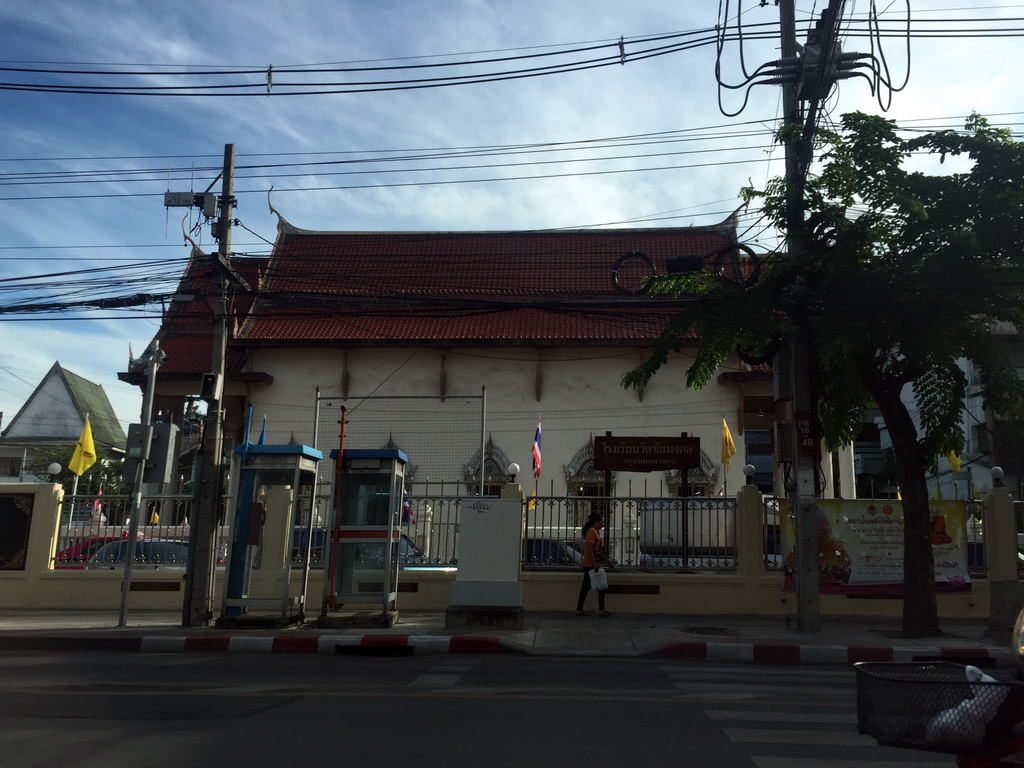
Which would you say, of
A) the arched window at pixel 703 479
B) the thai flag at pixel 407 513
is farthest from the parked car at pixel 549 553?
the arched window at pixel 703 479

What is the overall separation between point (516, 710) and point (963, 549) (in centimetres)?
1073

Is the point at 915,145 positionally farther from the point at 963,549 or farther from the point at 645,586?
the point at 645,586

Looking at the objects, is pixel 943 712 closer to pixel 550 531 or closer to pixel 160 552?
pixel 550 531

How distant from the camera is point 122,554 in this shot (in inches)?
617

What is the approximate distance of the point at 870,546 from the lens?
14.6 metres

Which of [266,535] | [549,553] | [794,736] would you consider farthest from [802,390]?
[266,535]

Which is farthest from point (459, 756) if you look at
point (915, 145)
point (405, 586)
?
point (915, 145)

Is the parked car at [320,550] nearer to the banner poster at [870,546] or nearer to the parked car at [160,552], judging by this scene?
the parked car at [160,552]

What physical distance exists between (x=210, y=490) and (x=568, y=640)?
226 inches

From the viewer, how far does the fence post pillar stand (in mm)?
14656

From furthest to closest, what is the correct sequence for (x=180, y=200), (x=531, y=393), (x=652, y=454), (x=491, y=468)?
(x=531, y=393) → (x=491, y=468) → (x=652, y=454) → (x=180, y=200)

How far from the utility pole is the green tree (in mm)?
6292

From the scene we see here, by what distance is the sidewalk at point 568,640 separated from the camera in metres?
11.0

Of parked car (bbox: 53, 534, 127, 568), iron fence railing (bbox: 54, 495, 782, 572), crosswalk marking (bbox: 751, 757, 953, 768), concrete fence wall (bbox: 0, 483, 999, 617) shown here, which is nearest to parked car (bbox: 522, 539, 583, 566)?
iron fence railing (bbox: 54, 495, 782, 572)
